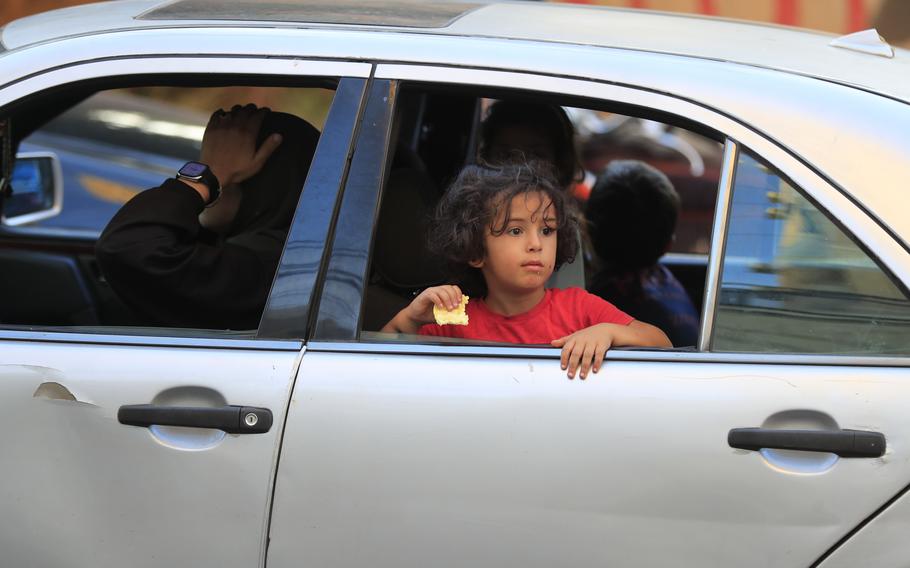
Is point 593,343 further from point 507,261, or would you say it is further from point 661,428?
point 507,261

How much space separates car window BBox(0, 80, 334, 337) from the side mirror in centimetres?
6

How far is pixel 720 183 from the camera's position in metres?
1.91

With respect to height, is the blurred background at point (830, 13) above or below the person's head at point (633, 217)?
above

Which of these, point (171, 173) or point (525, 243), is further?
point (171, 173)

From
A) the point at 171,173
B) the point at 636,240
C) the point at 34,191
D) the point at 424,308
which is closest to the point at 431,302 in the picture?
the point at 424,308

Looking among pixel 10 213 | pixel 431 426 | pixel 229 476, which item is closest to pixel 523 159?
pixel 431 426

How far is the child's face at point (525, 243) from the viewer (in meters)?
2.24

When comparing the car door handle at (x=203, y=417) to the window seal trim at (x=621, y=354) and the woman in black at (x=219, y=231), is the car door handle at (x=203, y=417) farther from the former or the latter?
the woman in black at (x=219, y=231)

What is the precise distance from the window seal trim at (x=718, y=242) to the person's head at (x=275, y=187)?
44.8 inches

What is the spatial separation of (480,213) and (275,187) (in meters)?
0.63

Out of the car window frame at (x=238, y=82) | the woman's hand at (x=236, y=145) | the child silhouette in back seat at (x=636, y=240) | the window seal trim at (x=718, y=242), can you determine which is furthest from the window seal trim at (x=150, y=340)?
the child silhouette in back seat at (x=636, y=240)

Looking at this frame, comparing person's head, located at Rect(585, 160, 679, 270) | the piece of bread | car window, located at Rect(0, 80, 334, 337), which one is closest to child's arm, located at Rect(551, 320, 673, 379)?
the piece of bread

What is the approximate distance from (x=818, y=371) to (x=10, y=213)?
11.2 ft

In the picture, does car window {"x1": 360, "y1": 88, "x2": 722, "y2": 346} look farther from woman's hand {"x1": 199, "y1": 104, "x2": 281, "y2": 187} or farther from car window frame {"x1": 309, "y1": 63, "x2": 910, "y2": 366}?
woman's hand {"x1": 199, "y1": 104, "x2": 281, "y2": 187}
